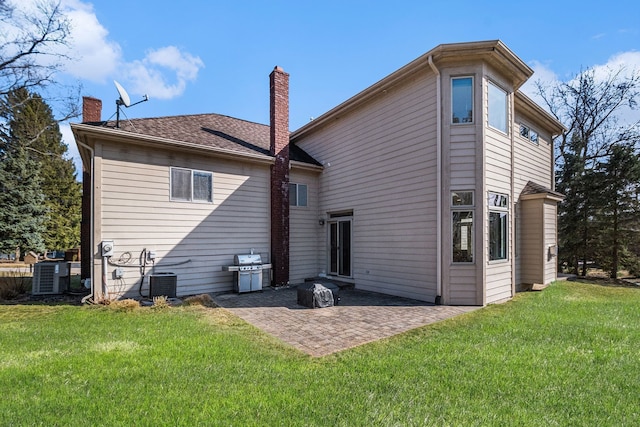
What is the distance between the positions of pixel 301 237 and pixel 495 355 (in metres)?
7.64

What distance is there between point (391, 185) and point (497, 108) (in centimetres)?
331

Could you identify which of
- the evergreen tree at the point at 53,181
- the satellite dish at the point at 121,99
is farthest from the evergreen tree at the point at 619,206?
the evergreen tree at the point at 53,181

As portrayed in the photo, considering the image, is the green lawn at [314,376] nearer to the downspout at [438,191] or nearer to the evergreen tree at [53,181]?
the downspout at [438,191]

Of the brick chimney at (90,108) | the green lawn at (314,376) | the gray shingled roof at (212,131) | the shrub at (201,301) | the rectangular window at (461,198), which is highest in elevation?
the brick chimney at (90,108)

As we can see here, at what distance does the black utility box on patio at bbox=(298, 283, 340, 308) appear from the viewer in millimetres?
7210

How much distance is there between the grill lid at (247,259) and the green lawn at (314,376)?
11.8 ft

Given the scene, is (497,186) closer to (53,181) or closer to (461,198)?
(461,198)

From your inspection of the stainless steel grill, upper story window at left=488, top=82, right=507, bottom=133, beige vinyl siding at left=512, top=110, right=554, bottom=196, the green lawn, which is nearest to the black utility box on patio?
the green lawn

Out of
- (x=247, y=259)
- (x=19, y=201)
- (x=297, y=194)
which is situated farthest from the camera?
(x=19, y=201)

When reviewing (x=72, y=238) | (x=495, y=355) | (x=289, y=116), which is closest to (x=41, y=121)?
(x=72, y=238)

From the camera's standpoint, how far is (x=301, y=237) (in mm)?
11117

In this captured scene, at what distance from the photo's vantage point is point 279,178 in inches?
410

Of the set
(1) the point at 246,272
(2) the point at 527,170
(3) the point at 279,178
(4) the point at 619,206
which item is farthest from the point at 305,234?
(4) the point at 619,206

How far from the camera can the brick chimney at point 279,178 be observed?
405 inches
